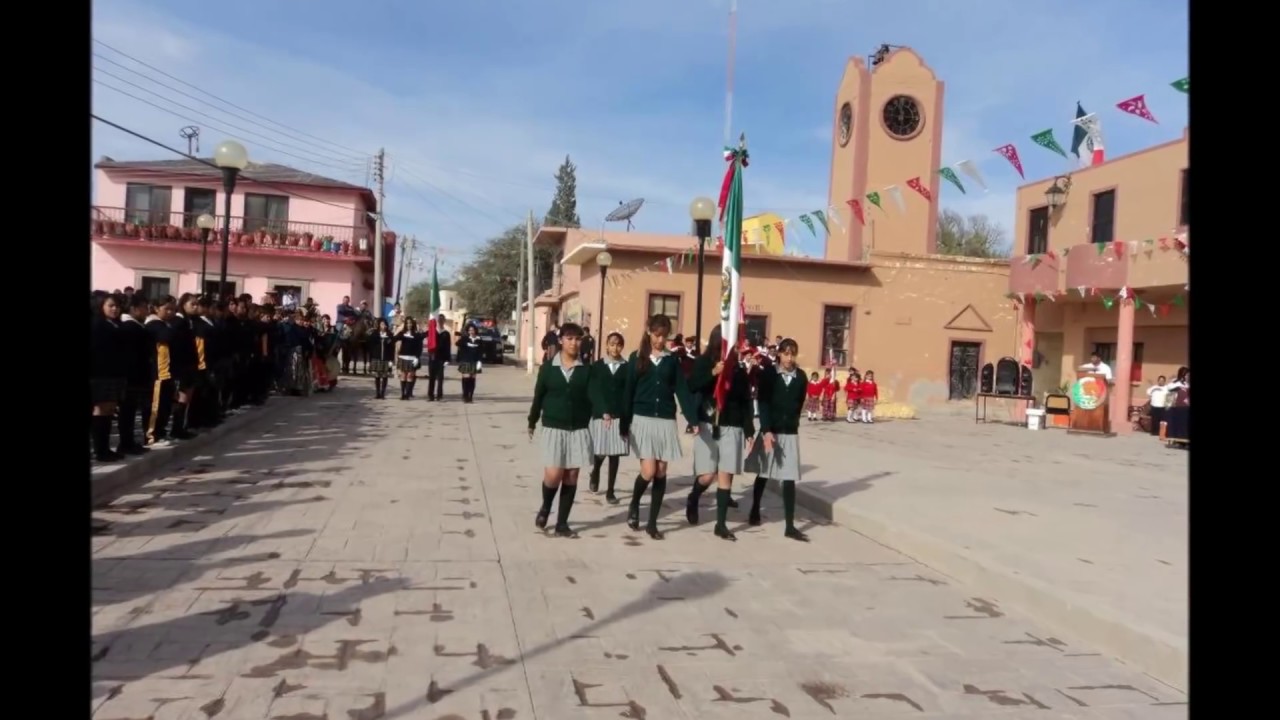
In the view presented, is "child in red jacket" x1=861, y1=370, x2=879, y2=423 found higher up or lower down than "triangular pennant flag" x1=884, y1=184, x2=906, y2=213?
lower down

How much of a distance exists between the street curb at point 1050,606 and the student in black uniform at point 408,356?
14221 mm

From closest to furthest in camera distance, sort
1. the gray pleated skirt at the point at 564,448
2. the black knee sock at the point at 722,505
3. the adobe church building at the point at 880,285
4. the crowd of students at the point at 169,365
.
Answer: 1. the gray pleated skirt at the point at 564,448
2. the black knee sock at the point at 722,505
3. the crowd of students at the point at 169,365
4. the adobe church building at the point at 880,285

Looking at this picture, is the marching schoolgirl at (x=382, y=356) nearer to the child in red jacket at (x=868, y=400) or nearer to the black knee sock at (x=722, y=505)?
the child in red jacket at (x=868, y=400)

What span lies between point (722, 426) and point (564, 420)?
1.45 m

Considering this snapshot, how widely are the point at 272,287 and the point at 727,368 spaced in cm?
3270

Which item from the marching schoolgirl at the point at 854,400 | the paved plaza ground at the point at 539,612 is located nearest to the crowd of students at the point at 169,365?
the paved plaza ground at the point at 539,612

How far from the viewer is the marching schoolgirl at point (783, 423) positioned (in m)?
8.59

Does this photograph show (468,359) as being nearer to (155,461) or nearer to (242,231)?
(155,461)

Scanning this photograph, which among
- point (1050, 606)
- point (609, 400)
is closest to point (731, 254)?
point (609, 400)

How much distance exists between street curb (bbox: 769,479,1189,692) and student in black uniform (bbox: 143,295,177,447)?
7789 mm

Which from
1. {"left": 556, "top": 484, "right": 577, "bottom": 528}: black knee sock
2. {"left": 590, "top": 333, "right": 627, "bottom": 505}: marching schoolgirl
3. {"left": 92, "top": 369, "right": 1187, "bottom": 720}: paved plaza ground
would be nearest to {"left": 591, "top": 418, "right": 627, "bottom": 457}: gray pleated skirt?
{"left": 590, "top": 333, "right": 627, "bottom": 505}: marching schoolgirl

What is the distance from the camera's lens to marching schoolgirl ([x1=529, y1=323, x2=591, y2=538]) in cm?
798

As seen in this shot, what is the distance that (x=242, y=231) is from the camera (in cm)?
3712

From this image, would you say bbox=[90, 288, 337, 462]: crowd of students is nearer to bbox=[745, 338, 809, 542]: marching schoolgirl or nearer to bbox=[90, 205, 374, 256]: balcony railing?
bbox=[745, 338, 809, 542]: marching schoolgirl
